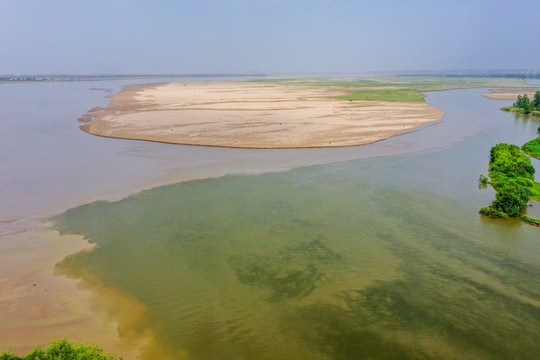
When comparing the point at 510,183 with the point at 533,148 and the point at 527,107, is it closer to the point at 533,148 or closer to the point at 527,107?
the point at 533,148

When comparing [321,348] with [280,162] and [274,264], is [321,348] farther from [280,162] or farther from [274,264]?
[280,162]

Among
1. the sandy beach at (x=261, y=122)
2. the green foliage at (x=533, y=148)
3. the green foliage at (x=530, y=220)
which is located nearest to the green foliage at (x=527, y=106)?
the sandy beach at (x=261, y=122)

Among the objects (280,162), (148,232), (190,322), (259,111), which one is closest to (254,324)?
(190,322)

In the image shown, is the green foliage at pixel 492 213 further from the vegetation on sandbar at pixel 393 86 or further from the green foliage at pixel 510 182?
the vegetation on sandbar at pixel 393 86

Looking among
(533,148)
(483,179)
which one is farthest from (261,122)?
(533,148)

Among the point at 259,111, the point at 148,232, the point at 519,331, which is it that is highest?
the point at 259,111

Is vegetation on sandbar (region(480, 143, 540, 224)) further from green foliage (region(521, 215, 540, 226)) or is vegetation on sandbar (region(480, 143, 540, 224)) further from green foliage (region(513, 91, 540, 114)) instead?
green foliage (region(513, 91, 540, 114))

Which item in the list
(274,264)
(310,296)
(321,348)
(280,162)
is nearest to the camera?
(321,348)
